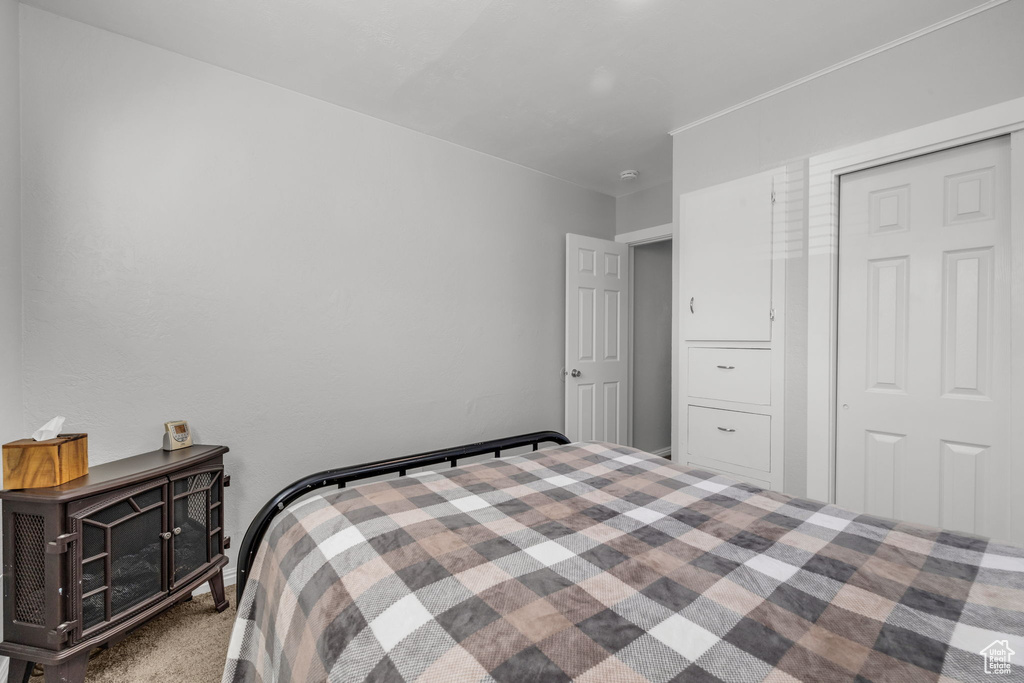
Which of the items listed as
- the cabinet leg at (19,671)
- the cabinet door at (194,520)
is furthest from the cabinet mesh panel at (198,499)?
the cabinet leg at (19,671)

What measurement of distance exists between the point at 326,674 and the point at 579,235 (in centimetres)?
363

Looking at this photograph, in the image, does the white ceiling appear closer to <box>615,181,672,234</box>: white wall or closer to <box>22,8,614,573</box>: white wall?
<box>22,8,614,573</box>: white wall

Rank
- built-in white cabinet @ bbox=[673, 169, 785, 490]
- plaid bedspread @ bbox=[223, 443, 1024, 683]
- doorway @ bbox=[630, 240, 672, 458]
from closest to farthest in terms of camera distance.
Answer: plaid bedspread @ bbox=[223, 443, 1024, 683] → built-in white cabinet @ bbox=[673, 169, 785, 490] → doorway @ bbox=[630, 240, 672, 458]

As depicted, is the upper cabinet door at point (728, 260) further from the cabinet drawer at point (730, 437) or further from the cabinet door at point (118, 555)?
the cabinet door at point (118, 555)

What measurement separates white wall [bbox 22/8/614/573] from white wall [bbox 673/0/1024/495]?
1538mm

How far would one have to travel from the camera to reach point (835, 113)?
2326 millimetres

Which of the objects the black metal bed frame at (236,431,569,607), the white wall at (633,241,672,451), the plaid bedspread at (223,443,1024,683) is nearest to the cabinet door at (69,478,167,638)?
the black metal bed frame at (236,431,569,607)

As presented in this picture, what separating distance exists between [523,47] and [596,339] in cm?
241

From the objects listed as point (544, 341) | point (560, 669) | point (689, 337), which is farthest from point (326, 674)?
point (544, 341)

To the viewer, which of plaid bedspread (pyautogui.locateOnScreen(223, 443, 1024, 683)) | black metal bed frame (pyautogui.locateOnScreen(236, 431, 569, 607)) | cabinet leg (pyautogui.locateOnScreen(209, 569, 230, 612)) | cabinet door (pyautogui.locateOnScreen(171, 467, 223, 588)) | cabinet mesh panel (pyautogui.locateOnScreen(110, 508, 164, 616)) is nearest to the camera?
plaid bedspread (pyautogui.locateOnScreen(223, 443, 1024, 683))

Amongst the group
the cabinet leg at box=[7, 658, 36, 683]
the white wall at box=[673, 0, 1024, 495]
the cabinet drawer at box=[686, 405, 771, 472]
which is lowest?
the cabinet leg at box=[7, 658, 36, 683]

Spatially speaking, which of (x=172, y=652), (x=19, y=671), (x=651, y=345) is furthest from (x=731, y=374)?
(x=19, y=671)

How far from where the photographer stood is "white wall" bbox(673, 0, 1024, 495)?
1.89 m

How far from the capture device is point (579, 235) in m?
3.91
